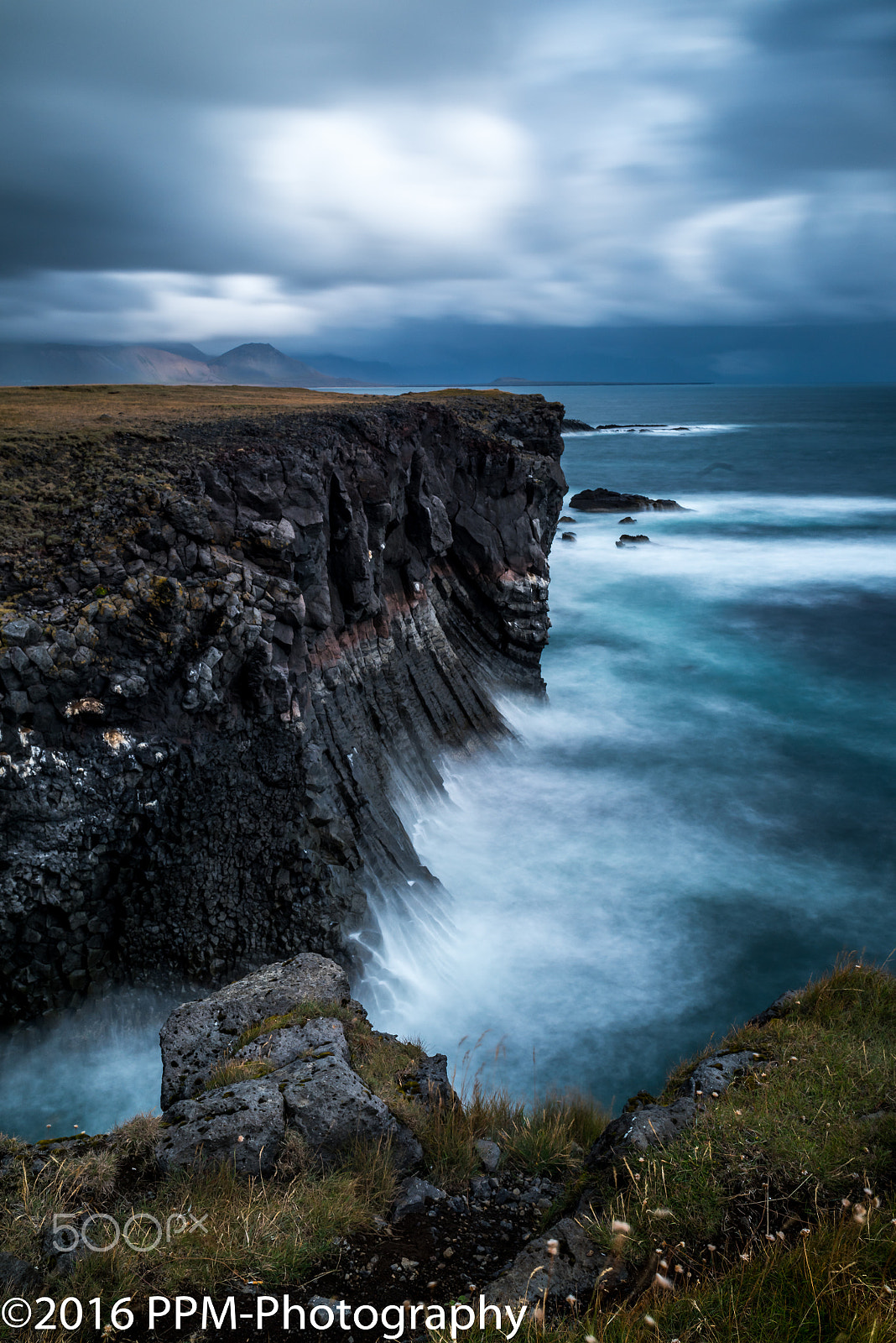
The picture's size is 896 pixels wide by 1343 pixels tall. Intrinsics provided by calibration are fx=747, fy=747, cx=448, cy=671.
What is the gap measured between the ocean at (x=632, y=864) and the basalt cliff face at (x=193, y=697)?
4.33ft

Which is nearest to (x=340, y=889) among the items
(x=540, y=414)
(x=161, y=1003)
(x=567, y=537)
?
(x=161, y=1003)

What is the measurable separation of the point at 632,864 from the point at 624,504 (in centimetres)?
4798

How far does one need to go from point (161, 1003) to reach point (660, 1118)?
871cm

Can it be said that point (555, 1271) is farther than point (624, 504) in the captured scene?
No

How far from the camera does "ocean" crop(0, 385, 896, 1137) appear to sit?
13430 millimetres

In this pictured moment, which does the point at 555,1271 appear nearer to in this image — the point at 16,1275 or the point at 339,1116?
the point at 339,1116

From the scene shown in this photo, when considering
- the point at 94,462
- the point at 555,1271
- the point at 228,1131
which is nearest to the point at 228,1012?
the point at 228,1131

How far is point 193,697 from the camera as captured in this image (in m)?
12.6

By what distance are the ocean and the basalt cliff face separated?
132 centimetres

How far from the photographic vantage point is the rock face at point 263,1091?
5.77 meters

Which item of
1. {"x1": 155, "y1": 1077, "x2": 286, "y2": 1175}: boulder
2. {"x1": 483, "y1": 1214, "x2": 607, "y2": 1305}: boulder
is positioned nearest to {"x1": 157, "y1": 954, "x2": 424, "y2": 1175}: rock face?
{"x1": 155, "y1": 1077, "x2": 286, "y2": 1175}: boulder

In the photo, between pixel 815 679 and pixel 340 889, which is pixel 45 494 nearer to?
pixel 340 889

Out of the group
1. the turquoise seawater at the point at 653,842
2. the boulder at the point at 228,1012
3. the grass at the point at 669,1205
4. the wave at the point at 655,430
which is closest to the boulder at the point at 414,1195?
the grass at the point at 669,1205

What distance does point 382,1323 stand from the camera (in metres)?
4.41
